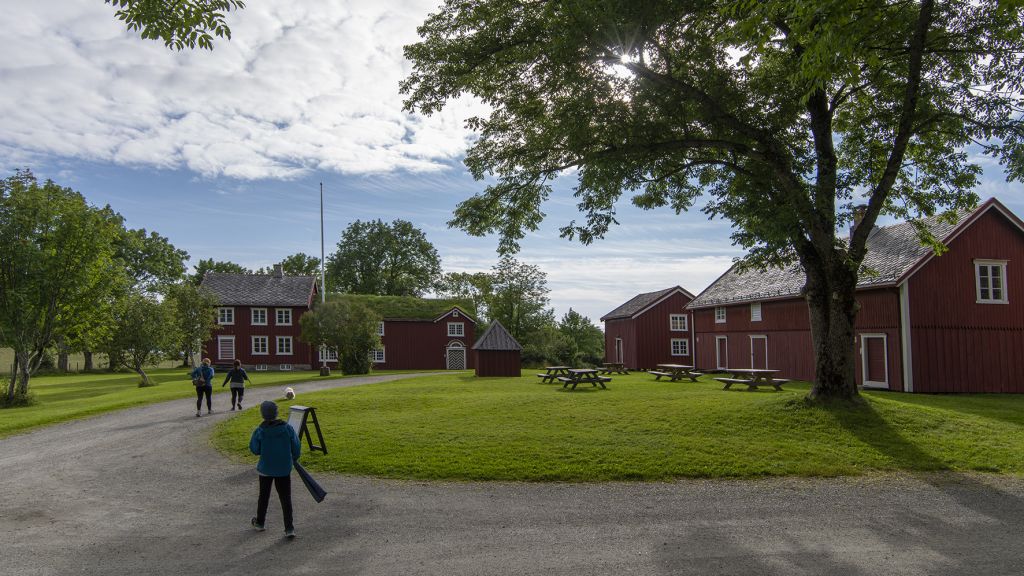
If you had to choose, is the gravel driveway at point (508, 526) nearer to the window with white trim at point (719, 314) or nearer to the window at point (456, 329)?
the window with white trim at point (719, 314)

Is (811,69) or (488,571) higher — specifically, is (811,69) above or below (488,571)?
above

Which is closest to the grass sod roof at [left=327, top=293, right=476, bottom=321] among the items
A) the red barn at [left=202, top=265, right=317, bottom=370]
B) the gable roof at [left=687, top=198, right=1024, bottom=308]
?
the red barn at [left=202, top=265, right=317, bottom=370]

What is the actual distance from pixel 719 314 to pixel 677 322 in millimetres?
7453

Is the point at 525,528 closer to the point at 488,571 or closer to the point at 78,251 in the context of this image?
the point at 488,571

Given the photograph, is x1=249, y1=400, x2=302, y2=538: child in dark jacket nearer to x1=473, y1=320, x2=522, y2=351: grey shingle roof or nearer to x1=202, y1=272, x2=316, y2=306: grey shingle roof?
x1=473, y1=320, x2=522, y2=351: grey shingle roof

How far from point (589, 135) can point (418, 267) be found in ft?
221

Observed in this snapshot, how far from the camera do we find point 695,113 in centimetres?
1530

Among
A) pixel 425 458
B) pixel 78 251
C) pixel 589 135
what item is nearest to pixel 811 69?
pixel 589 135

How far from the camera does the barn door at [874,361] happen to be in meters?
24.9

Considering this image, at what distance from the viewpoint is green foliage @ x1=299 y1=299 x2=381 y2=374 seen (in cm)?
4078

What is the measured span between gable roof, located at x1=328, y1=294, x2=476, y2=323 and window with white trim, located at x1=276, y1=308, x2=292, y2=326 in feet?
17.1

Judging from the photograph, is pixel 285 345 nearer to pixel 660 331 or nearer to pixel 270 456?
pixel 660 331

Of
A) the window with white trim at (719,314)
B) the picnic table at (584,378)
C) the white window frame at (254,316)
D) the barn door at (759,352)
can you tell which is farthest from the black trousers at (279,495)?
the white window frame at (254,316)

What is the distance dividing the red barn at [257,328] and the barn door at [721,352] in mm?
32547
